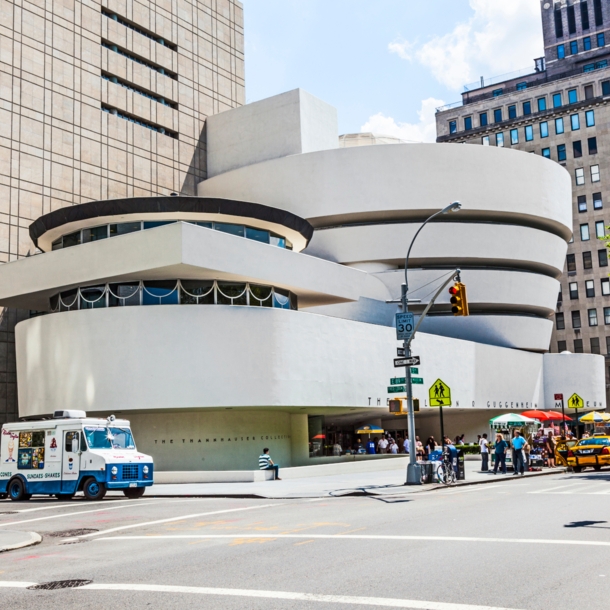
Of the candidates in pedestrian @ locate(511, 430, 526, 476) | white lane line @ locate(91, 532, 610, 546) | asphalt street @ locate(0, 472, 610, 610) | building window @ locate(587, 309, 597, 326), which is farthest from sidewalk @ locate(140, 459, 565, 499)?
building window @ locate(587, 309, 597, 326)

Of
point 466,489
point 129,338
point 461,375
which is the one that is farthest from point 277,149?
point 466,489

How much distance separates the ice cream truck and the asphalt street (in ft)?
14.9

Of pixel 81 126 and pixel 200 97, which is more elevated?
pixel 200 97

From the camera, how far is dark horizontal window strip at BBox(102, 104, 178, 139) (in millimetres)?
56625

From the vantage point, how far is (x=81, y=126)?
53344mm

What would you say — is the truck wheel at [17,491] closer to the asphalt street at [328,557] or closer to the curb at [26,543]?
the asphalt street at [328,557]

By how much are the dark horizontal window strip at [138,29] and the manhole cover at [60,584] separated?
53.9 m

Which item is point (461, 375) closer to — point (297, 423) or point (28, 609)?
point (297, 423)

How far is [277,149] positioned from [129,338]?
95.8 ft

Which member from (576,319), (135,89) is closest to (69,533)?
(135,89)

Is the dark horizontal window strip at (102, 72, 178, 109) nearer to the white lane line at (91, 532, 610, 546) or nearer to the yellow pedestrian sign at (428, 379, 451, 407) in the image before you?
the yellow pedestrian sign at (428, 379, 451, 407)

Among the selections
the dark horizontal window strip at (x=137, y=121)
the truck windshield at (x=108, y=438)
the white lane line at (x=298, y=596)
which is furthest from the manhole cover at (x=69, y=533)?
the dark horizontal window strip at (x=137, y=121)

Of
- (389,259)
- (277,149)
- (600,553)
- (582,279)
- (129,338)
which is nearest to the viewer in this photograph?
(600,553)

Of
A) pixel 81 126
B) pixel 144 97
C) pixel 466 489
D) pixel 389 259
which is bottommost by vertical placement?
pixel 466 489
